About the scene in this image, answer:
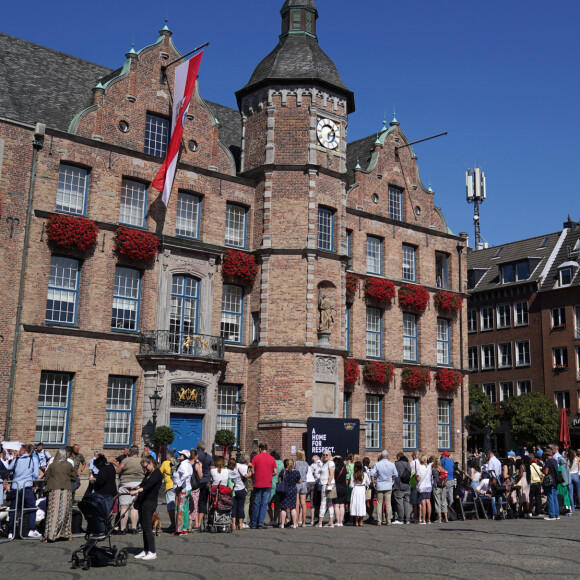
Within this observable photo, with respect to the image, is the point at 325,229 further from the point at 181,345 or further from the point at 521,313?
the point at 521,313

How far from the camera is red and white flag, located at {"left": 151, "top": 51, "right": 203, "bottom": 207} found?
25266 mm

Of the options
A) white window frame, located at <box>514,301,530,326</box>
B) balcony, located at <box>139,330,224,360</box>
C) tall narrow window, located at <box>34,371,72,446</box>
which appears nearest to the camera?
tall narrow window, located at <box>34,371,72,446</box>

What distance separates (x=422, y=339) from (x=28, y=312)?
1728cm

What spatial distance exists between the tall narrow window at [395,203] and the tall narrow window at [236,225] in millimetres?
7932

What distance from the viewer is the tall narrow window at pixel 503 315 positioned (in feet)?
166

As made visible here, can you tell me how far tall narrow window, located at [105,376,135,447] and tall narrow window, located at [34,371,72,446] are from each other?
4.61ft

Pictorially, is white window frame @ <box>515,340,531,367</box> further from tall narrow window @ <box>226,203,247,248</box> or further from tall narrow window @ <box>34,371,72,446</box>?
tall narrow window @ <box>34,371,72,446</box>

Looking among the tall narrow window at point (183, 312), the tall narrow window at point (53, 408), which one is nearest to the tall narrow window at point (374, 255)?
the tall narrow window at point (183, 312)

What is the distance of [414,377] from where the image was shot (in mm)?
31781

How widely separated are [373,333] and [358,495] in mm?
14050

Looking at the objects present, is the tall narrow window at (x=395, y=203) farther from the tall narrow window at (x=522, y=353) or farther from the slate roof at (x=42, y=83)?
the tall narrow window at (x=522, y=353)

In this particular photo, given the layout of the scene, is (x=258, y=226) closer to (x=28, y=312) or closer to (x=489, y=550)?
(x=28, y=312)

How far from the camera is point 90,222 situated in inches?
942

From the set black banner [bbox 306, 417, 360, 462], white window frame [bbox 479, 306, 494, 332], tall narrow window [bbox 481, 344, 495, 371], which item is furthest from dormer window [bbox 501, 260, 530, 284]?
black banner [bbox 306, 417, 360, 462]
